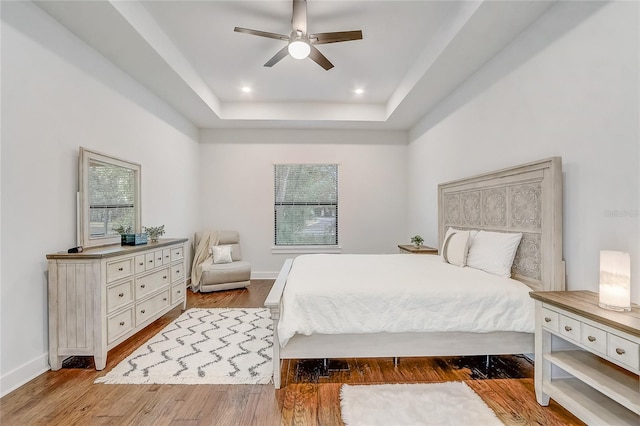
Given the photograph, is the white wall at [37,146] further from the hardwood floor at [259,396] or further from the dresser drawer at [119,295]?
the dresser drawer at [119,295]

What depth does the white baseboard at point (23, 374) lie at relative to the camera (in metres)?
2.04

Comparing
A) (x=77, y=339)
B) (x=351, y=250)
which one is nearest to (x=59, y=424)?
(x=77, y=339)

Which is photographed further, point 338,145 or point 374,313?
point 338,145

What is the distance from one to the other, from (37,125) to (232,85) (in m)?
2.56

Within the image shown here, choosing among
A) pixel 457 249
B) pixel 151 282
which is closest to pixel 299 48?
pixel 457 249

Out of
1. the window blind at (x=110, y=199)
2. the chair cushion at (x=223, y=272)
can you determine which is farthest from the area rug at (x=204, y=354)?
the window blind at (x=110, y=199)

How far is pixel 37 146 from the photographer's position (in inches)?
91.2

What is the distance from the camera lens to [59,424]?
177cm

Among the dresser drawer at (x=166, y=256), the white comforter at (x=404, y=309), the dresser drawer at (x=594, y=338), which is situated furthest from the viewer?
the dresser drawer at (x=166, y=256)

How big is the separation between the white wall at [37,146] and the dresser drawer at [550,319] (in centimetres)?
366

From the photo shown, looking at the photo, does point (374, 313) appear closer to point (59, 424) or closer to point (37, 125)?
point (59, 424)

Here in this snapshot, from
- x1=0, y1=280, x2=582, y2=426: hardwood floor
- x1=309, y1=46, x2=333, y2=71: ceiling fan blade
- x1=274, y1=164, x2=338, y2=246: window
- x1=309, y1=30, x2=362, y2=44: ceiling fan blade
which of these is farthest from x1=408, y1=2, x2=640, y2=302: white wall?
x1=274, y1=164, x2=338, y2=246: window

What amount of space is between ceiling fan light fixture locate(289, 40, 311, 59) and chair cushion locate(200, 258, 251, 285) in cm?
330

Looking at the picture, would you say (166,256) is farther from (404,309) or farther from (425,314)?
(425,314)
